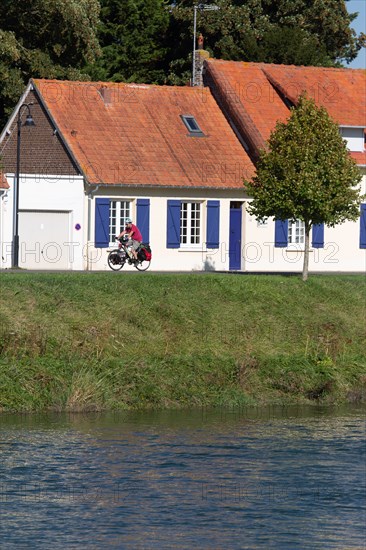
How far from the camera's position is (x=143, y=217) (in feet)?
131

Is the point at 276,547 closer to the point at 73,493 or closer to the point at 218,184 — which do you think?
the point at 73,493

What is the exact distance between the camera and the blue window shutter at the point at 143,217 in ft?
130

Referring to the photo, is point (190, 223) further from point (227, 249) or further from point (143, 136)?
point (143, 136)

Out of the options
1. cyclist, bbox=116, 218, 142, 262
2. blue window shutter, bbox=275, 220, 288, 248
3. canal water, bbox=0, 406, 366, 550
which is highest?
blue window shutter, bbox=275, 220, 288, 248

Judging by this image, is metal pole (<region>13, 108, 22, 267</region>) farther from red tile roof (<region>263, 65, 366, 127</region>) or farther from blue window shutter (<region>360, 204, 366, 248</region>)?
blue window shutter (<region>360, 204, 366, 248</region>)

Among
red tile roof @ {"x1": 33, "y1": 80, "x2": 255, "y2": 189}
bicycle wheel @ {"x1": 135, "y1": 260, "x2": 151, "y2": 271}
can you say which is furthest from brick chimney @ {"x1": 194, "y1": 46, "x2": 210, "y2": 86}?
bicycle wheel @ {"x1": 135, "y1": 260, "x2": 151, "y2": 271}

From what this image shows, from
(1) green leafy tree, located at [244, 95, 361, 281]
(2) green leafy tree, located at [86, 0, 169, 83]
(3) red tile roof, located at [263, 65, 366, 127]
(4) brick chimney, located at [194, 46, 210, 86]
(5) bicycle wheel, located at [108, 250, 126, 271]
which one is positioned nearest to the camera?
(1) green leafy tree, located at [244, 95, 361, 281]

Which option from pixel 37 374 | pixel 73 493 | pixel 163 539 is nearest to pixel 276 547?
pixel 163 539

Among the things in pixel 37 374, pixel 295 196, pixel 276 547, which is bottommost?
pixel 276 547

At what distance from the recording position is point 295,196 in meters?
32.5

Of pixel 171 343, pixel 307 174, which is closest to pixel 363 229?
pixel 307 174

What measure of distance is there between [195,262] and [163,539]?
83.7ft

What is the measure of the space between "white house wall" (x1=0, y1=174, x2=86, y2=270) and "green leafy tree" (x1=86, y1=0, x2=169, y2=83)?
17759 millimetres

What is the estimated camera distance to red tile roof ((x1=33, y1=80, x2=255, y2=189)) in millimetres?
39656
